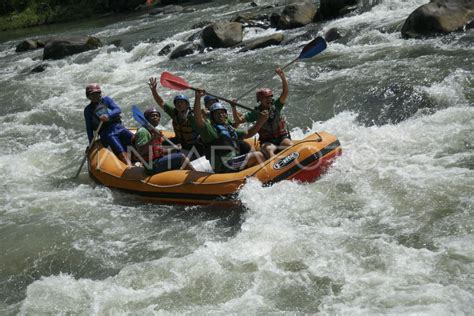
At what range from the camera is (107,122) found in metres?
7.44

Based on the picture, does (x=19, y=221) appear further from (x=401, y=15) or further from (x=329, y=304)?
(x=401, y=15)

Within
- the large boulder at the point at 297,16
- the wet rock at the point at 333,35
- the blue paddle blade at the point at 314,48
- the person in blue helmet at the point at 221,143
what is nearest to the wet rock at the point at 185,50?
the large boulder at the point at 297,16

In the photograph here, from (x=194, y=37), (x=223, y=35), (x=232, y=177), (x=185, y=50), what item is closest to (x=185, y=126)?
(x=232, y=177)

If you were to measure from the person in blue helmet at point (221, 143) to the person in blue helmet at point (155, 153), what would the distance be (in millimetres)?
385

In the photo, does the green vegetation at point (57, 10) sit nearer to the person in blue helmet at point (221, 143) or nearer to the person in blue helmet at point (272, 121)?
the person in blue helmet at point (272, 121)

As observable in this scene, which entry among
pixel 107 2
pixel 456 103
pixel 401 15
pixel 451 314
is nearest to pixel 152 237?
pixel 451 314

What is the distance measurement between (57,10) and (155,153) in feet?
89.6

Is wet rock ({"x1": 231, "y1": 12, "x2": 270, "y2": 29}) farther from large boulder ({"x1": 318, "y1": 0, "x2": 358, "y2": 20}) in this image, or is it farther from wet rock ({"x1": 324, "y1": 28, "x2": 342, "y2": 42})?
wet rock ({"x1": 324, "y1": 28, "x2": 342, "y2": 42})

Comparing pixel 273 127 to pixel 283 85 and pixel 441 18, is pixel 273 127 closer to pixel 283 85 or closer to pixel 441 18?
pixel 283 85

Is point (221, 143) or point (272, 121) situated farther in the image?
point (272, 121)

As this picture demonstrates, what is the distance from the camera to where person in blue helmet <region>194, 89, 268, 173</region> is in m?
5.95

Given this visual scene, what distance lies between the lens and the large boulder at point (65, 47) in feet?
54.5

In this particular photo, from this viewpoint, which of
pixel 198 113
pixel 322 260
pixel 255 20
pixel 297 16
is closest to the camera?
pixel 322 260

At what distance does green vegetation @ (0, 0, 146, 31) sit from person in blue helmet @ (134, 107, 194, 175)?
22830 millimetres
